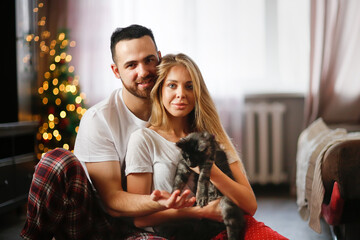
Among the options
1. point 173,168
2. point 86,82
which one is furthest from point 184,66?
point 86,82

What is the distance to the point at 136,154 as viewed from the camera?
0.69 m

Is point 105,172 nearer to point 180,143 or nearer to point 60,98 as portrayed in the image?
point 180,143

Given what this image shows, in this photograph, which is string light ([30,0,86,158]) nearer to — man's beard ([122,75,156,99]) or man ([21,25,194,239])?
man ([21,25,194,239])

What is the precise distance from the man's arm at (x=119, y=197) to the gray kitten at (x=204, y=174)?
1.3 inches

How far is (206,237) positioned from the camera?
2.19ft

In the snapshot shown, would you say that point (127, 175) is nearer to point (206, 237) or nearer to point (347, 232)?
point (206, 237)

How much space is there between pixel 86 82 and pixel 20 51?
1472mm

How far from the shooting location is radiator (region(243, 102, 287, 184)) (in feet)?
8.79

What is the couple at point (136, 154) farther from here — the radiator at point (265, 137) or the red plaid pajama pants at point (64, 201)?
the radiator at point (265, 137)

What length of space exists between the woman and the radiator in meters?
1.98

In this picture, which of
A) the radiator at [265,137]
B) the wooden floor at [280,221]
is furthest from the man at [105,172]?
the radiator at [265,137]

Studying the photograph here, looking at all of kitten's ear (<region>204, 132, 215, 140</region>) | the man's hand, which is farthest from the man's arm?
kitten's ear (<region>204, 132, 215, 140</region>)

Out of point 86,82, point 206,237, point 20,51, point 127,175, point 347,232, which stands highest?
point 20,51

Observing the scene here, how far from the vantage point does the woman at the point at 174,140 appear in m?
0.67
